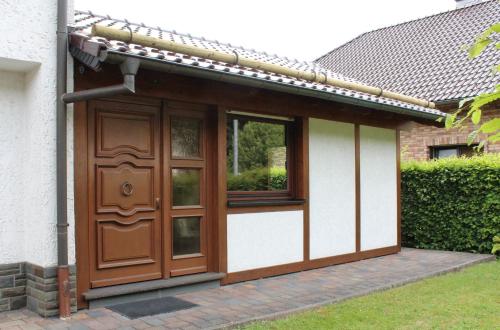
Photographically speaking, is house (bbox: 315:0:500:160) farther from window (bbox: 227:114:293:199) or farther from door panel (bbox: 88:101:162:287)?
door panel (bbox: 88:101:162:287)

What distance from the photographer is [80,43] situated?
15.5 ft

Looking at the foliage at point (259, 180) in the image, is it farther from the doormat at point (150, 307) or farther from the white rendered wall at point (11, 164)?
the white rendered wall at point (11, 164)

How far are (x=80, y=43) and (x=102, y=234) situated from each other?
2099 mm

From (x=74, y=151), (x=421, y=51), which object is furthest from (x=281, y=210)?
(x=421, y=51)

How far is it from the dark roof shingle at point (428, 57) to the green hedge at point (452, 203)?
13.3 feet

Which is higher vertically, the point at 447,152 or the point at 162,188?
the point at 447,152

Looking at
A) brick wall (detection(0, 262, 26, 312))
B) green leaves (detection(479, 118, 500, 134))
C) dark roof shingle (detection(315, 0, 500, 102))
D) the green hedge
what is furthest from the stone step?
dark roof shingle (detection(315, 0, 500, 102))

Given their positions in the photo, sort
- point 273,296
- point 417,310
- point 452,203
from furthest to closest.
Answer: point 452,203, point 273,296, point 417,310

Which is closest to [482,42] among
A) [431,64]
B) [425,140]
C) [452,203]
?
[452,203]

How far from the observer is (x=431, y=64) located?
51.6ft

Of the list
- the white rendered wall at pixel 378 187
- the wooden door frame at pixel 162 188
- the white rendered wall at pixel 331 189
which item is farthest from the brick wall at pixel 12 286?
the white rendered wall at pixel 378 187

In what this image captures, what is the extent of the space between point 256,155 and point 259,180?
384mm

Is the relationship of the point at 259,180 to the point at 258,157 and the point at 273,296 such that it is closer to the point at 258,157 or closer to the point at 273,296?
the point at 258,157

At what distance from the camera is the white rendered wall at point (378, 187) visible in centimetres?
875
